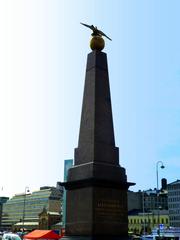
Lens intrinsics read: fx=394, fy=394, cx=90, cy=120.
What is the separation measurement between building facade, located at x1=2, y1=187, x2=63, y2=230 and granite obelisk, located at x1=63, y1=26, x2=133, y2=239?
11331cm

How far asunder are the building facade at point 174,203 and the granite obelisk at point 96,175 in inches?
3755

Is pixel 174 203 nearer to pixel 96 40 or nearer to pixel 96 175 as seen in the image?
pixel 96 40

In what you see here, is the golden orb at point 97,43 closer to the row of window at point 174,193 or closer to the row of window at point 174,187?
the row of window at point 174,193

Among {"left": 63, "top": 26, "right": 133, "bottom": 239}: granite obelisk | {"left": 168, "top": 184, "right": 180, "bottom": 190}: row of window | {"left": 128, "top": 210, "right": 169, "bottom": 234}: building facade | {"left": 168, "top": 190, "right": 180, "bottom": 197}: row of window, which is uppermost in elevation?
{"left": 168, "top": 184, "right": 180, "bottom": 190}: row of window

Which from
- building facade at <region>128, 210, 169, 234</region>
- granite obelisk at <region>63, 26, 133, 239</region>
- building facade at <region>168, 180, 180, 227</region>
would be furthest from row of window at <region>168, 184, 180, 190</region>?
granite obelisk at <region>63, 26, 133, 239</region>

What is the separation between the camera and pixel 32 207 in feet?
456

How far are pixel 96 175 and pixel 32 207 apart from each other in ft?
426

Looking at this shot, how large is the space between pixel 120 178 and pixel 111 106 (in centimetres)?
306

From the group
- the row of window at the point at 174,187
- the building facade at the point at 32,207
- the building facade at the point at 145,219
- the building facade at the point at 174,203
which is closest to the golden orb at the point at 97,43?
the building facade at the point at 174,203

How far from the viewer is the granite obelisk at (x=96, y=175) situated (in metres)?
13.7

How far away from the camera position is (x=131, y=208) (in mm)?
125000

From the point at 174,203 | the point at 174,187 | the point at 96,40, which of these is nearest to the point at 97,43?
the point at 96,40

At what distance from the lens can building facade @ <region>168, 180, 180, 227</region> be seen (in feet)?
346

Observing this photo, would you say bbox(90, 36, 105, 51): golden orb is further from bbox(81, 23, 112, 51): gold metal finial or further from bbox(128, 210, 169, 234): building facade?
bbox(128, 210, 169, 234): building facade
